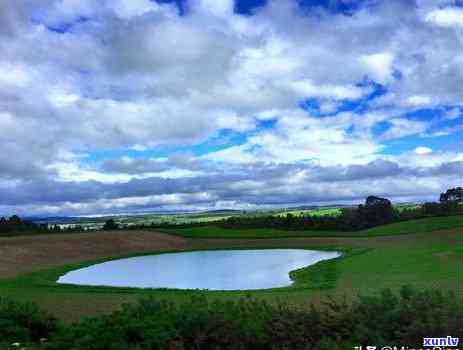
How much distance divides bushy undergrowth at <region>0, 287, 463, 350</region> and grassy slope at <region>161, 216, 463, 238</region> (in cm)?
5430

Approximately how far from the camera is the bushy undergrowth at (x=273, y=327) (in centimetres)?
669

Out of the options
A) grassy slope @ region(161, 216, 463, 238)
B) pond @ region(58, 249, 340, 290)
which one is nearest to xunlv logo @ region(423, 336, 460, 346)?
pond @ region(58, 249, 340, 290)

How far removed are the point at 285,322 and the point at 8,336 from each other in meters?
4.81

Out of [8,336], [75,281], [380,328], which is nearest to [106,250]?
[75,281]

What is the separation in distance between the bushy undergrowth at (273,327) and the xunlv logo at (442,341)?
77 mm

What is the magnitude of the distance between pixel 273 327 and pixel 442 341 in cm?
241

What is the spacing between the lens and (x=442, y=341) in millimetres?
6312

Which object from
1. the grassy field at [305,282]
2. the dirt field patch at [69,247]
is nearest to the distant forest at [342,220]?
the dirt field patch at [69,247]

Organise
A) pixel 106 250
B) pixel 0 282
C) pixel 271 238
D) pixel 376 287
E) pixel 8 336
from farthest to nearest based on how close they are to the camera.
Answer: pixel 271 238, pixel 106 250, pixel 0 282, pixel 376 287, pixel 8 336

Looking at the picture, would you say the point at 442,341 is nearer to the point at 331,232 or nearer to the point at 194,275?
the point at 194,275

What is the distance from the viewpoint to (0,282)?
94.0ft

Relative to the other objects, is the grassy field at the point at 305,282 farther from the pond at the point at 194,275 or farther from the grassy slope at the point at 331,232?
the grassy slope at the point at 331,232

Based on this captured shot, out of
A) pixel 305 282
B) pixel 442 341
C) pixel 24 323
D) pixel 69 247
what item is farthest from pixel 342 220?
pixel 442 341

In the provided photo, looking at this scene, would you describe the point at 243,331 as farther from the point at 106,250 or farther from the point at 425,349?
the point at 106,250
